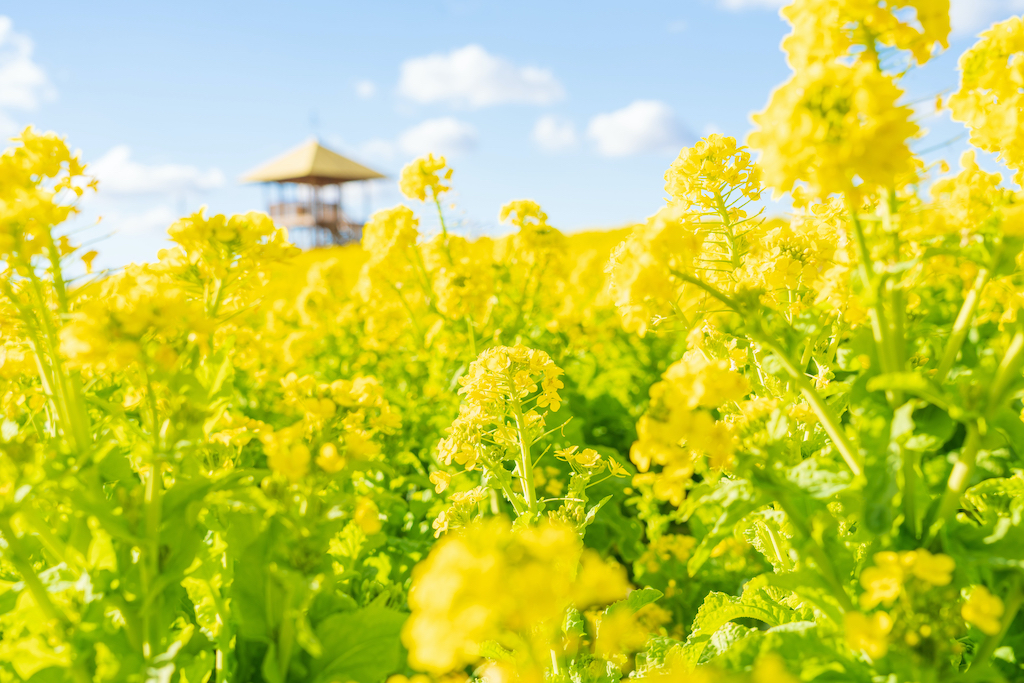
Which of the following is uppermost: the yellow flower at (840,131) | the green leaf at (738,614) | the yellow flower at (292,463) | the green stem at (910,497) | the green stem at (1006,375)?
the yellow flower at (840,131)

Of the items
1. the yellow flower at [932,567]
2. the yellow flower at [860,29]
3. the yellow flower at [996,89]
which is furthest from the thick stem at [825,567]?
the yellow flower at [996,89]

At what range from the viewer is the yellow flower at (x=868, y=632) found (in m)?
1.22

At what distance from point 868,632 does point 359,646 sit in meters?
1.06

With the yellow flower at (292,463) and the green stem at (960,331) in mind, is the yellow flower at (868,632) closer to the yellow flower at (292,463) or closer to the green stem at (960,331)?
the green stem at (960,331)

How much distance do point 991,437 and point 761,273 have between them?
34.8 inches

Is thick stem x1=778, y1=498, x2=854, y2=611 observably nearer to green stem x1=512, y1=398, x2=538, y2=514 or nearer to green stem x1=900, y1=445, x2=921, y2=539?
green stem x1=900, y1=445, x2=921, y2=539

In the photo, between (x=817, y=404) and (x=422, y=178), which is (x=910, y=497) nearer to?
(x=817, y=404)

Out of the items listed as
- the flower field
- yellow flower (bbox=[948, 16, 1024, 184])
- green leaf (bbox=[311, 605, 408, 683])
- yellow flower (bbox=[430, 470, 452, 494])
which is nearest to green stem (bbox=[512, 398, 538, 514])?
the flower field

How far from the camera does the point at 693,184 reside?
2279 mm

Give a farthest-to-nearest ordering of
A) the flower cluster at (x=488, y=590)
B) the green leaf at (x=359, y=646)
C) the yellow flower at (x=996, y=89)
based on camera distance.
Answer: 1. the yellow flower at (x=996, y=89)
2. the green leaf at (x=359, y=646)
3. the flower cluster at (x=488, y=590)

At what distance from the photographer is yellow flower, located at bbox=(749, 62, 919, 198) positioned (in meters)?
1.18

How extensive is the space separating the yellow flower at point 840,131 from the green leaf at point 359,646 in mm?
1272

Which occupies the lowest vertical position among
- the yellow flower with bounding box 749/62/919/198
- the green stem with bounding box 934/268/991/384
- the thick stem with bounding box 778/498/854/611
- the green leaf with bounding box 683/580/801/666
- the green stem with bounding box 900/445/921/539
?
the green leaf with bounding box 683/580/801/666

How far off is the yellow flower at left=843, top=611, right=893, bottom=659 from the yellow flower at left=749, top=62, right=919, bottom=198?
77 centimetres
